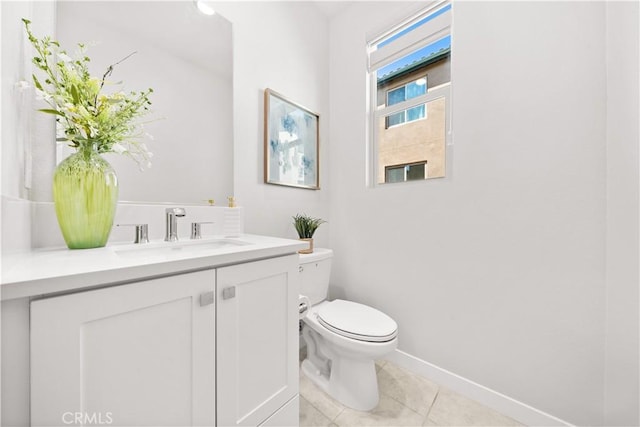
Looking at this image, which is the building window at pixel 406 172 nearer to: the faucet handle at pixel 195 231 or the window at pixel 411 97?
the window at pixel 411 97

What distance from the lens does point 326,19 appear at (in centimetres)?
185

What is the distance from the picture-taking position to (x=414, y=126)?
5.02ft

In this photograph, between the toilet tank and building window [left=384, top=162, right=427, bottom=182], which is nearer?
the toilet tank

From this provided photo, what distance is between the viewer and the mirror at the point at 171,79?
89 cm

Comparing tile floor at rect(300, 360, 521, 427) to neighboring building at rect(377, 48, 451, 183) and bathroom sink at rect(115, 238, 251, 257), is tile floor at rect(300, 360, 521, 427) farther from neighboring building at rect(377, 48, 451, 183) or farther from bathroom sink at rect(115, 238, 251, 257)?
neighboring building at rect(377, 48, 451, 183)

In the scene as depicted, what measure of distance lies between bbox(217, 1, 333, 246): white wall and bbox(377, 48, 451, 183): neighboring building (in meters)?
0.45

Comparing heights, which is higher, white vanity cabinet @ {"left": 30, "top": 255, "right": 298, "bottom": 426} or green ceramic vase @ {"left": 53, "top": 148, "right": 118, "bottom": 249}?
green ceramic vase @ {"left": 53, "top": 148, "right": 118, "bottom": 249}

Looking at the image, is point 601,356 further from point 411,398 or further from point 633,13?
point 633,13

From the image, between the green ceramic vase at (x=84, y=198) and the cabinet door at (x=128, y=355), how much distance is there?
0.40 metres

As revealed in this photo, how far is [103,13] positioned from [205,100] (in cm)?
42

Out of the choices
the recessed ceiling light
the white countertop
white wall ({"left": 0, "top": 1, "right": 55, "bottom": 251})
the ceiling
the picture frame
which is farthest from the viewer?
the ceiling

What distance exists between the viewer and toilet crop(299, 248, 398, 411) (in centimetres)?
108
